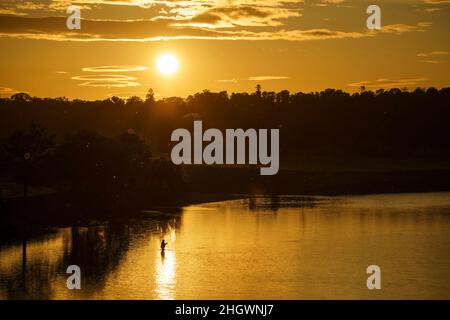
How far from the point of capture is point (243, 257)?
81.6 m

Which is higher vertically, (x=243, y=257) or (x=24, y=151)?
(x=24, y=151)

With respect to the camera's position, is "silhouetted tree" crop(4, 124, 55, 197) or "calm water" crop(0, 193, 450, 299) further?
"silhouetted tree" crop(4, 124, 55, 197)

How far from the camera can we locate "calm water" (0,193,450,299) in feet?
217

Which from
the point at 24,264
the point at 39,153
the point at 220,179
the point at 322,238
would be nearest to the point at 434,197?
the point at 220,179

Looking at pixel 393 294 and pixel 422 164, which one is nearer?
pixel 393 294

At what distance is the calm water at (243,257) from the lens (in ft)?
217

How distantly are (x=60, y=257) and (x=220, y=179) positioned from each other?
89901 millimetres

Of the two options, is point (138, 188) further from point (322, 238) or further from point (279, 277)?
point (279, 277)

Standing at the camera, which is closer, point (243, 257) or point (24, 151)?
point (243, 257)

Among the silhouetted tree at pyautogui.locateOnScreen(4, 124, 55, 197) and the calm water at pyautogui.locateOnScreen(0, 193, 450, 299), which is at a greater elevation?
the silhouetted tree at pyautogui.locateOnScreen(4, 124, 55, 197)

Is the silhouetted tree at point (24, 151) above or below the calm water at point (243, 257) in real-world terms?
above

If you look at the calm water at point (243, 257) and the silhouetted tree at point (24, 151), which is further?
the silhouetted tree at point (24, 151)
